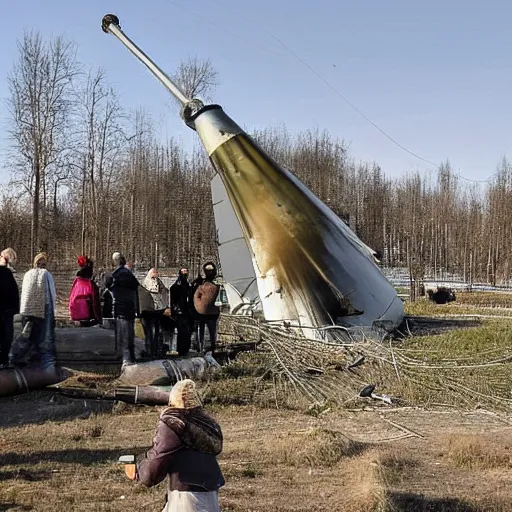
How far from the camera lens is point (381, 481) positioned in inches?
210

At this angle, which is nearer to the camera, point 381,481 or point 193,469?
point 193,469

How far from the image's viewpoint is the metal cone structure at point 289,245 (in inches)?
480

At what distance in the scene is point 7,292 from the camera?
902cm

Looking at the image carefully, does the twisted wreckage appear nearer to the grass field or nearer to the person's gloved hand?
the grass field

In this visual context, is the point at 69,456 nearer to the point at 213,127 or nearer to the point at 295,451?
the point at 295,451

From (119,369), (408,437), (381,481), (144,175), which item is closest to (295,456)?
(381,481)

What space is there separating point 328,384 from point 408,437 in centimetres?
187

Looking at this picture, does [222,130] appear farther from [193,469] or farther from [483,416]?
[193,469]

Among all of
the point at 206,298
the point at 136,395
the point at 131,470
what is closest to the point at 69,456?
the point at 136,395

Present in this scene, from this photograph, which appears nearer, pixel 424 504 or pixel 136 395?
pixel 424 504

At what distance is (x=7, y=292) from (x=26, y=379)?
1167 mm

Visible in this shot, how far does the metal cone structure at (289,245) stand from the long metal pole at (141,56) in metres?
0.81

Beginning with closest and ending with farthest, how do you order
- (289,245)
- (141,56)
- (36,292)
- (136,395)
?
(136,395) < (36,292) < (289,245) < (141,56)

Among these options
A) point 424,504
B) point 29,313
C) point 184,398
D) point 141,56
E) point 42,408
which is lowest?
point 424,504
